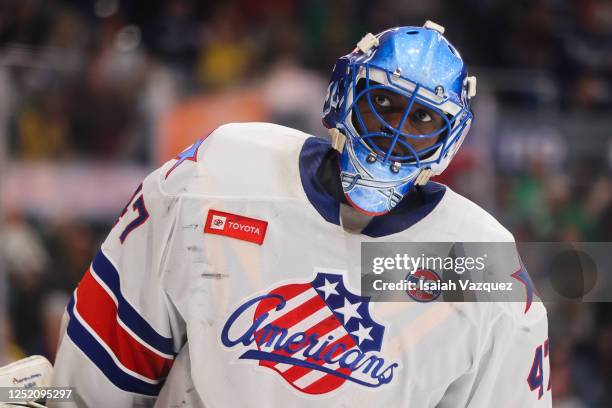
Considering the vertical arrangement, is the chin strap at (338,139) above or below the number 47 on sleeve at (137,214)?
above

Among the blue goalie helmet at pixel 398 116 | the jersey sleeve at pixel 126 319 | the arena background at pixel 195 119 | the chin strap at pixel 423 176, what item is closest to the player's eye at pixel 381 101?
the blue goalie helmet at pixel 398 116

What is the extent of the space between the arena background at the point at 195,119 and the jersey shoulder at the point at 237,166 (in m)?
1.60

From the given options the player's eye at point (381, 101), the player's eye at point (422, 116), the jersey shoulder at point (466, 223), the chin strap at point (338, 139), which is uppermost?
the player's eye at point (381, 101)

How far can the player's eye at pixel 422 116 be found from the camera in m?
1.78

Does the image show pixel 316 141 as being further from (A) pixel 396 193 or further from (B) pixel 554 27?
(B) pixel 554 27

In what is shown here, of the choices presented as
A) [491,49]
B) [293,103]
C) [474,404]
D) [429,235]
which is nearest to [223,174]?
[429,235]

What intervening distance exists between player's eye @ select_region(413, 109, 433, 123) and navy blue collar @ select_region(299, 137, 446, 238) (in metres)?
0.16

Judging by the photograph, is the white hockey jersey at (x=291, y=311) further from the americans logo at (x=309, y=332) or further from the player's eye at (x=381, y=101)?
the player's eye at (x=381, y=101)

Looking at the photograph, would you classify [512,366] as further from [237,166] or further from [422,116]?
[237,166]

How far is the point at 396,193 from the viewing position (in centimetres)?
179

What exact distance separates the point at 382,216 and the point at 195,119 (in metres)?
1.88

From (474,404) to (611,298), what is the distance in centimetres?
194

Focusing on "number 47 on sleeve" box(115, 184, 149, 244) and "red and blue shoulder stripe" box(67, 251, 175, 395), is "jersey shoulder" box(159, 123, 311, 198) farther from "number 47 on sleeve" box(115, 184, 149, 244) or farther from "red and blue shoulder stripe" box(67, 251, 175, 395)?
"red and blue shoulder stripe" box(67, 251, 175, 395)

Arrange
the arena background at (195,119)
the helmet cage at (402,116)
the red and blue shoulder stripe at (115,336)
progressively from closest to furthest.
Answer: the helmet cage at (402,116) < the red and blue shoulder stripe at (115,336) < the arena background at (195,119)
